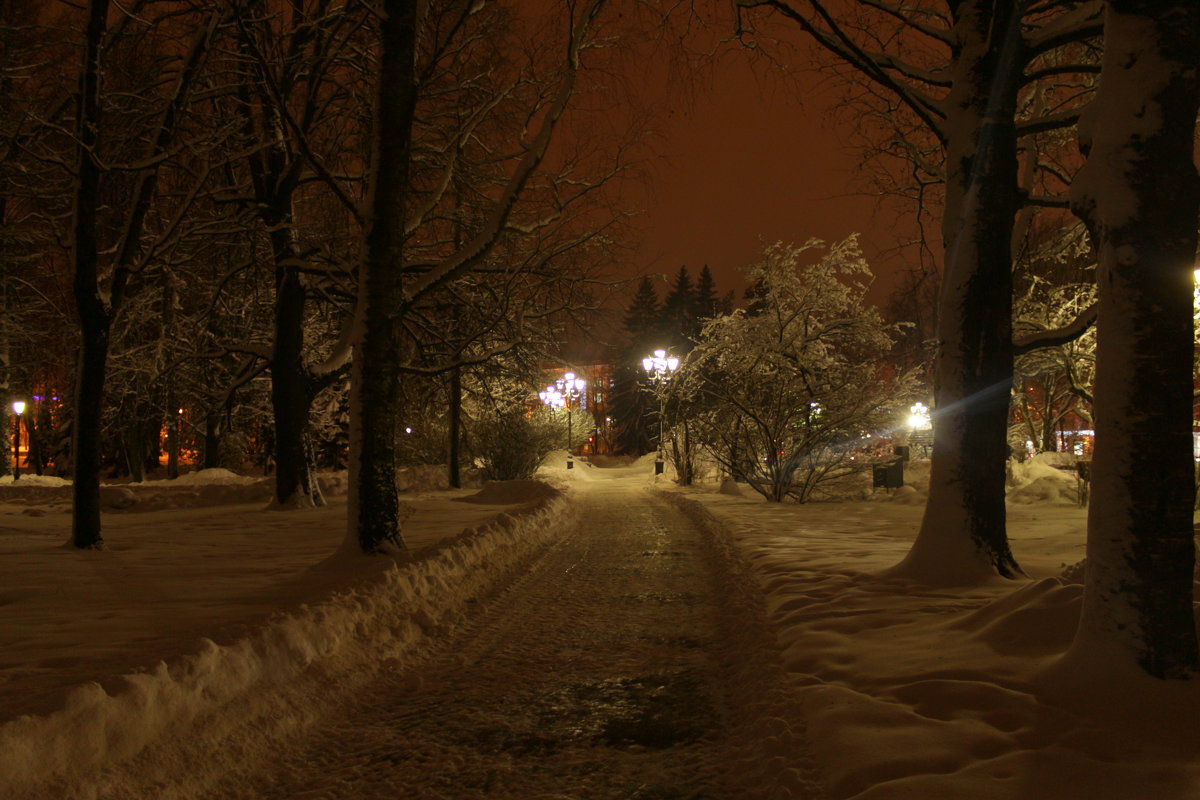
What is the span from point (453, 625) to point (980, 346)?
557 cm

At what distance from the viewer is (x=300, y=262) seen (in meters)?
12.9

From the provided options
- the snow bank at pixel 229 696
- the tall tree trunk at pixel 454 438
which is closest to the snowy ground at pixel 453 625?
the snow bank at pixel 229 696

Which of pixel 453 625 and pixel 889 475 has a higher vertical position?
pixel 889 475

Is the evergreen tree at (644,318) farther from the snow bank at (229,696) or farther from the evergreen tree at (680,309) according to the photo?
the snow bank at (229,696)

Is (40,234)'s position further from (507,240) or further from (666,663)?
(666,663)

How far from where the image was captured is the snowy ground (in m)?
3.27

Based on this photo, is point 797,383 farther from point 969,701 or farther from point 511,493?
point 969,701

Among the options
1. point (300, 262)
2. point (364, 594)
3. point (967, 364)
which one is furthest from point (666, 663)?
point (300, 262)

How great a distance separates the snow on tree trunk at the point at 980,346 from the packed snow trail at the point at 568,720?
2.20 metres

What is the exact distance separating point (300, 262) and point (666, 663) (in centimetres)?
1021

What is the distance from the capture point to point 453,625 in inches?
266

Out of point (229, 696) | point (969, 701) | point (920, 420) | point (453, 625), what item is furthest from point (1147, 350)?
point (920, 420)

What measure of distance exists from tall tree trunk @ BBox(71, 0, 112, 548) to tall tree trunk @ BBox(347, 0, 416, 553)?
12.2 feet

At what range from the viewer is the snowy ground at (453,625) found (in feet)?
10.7
